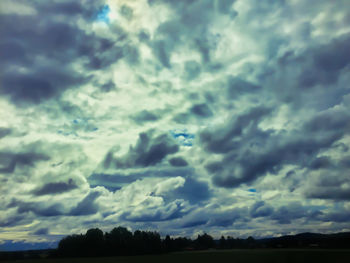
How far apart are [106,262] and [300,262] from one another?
76968mm

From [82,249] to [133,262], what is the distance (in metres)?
62.0

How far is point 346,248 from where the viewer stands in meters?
178

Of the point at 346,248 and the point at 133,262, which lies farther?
the point at 346,248

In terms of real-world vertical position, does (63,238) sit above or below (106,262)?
above

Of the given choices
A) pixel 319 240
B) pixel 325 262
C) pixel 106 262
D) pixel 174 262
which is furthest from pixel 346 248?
pixel 106 262

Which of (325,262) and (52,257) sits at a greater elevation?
(52,257)

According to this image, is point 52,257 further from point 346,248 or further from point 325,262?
point 346,248

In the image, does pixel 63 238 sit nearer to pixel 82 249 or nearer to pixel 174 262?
pixel 82 249

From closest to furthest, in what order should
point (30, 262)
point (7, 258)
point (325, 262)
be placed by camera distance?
point (325, 262), point (30, 262), point (7, 258)

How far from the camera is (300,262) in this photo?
420 feet

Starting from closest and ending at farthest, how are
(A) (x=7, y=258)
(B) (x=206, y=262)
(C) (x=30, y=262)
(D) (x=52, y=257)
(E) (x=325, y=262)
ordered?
1. (E) (x=325, y=262)
2. (B) (x=206, y=262)
3. (C) (x=30, y=262)
4. (A) (x=7, y=258)
5. (D) (x=52, y=257)

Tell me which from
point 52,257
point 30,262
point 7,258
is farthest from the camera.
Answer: point 52,257

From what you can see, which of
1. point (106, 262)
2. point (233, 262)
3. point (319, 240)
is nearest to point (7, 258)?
point (106, 262)

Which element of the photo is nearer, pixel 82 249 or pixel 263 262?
pixel 263 262
